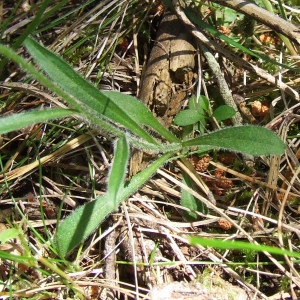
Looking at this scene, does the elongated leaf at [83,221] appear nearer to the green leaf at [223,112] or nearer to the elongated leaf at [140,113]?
the elongated leaf at [140,113]

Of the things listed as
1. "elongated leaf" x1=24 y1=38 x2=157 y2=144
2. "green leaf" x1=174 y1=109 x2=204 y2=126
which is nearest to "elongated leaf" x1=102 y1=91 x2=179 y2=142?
"green leaf" x1=174 y1=109 x2=204 y2=126

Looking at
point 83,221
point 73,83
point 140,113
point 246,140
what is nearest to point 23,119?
point 73,83

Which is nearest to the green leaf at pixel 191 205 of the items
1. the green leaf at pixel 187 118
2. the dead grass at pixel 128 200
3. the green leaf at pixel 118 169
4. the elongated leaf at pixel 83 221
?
the dead grass at pixel 128 200

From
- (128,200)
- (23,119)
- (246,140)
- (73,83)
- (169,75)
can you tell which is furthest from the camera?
(169,75)

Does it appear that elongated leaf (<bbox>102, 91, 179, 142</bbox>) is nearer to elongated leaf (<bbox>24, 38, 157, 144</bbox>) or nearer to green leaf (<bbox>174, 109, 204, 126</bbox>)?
green leaf (<bbox>174, 109, 204, 126</bbox>)

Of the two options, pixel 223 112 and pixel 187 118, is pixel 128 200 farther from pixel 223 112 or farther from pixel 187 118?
pixel 223 112
